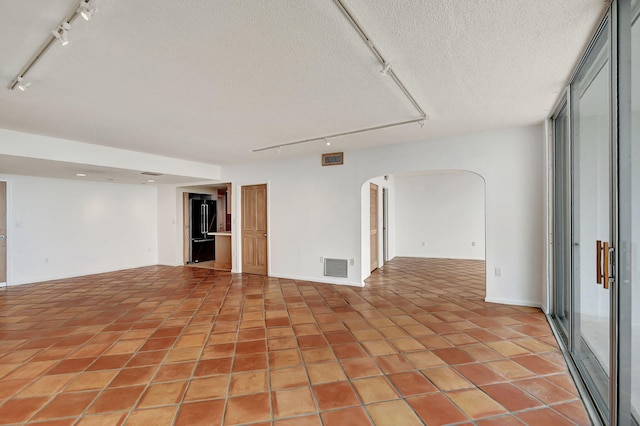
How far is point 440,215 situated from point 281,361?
6.94 m

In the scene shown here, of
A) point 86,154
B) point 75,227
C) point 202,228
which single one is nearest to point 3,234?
point 75,227

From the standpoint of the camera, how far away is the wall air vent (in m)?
5.22

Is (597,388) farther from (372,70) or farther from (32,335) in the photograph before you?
(32,335)

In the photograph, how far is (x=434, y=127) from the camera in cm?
388

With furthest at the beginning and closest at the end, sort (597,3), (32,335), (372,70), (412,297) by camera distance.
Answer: (412,297)
(32,335)
(372,70)
(597,3)

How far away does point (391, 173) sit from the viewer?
193 inches

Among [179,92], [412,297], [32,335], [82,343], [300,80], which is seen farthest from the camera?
[412,297]

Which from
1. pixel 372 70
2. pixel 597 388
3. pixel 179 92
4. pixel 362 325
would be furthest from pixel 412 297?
pixel 179 92

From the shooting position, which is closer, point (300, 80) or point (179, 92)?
point (300, 80)

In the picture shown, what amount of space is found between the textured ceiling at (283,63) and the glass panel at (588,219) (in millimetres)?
342

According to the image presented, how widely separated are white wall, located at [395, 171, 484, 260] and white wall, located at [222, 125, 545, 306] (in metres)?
3.87

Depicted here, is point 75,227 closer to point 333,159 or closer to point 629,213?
point 333,159

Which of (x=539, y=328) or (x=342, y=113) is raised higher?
(x=342, y=113)

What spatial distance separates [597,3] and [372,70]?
1.35m
